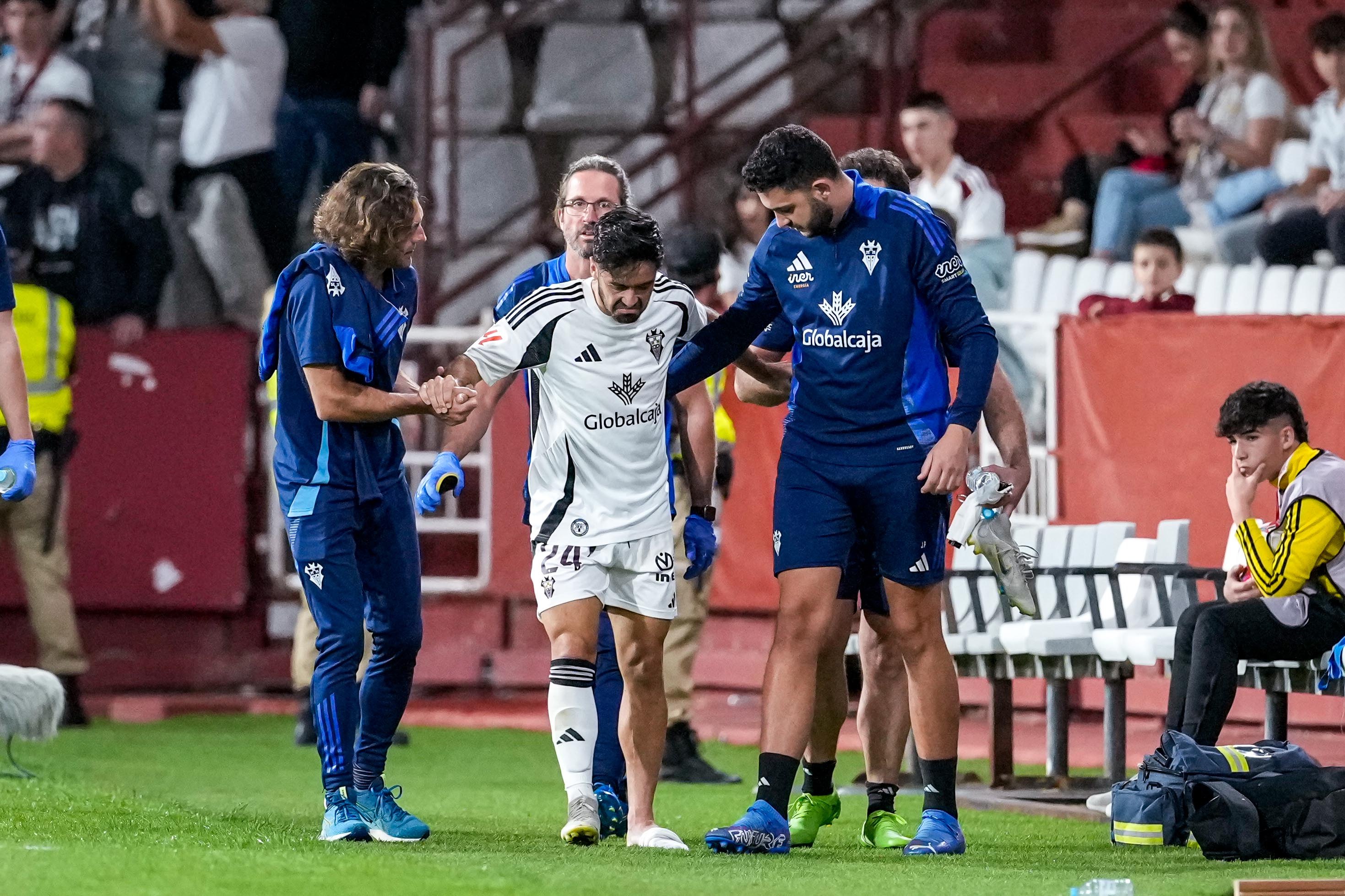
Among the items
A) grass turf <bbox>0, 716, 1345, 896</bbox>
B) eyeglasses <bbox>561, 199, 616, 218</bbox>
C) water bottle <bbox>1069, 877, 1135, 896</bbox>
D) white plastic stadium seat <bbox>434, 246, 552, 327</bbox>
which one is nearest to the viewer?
water bottle <bbox>1069, 877, 1135, 896</bbox>

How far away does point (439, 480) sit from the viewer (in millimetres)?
6297

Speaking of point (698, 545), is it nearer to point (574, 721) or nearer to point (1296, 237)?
point (574, 721)

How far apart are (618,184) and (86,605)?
7.87 m

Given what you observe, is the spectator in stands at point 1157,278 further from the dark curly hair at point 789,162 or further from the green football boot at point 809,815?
the dark curly hair at point 789,162

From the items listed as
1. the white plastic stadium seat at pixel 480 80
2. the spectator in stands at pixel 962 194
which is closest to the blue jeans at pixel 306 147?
the white plastic stadium seat at pixel 480 80

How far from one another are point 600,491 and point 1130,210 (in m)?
8.37

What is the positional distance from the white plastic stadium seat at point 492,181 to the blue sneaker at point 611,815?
10.2 m

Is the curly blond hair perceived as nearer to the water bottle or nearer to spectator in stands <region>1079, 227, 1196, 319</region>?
the water bottle

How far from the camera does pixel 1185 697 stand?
23.8ft

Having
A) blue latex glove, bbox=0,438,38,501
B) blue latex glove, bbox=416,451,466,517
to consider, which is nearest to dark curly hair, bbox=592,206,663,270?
blue latex glove, bbox=416,451,466,517

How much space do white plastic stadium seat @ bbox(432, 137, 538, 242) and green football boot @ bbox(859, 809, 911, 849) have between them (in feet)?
34.4

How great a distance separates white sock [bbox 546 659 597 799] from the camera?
6348 millimetres

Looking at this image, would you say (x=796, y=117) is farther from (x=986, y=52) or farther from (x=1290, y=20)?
(x=1290, y=20)

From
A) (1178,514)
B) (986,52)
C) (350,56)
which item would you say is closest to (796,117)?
(986,52)
